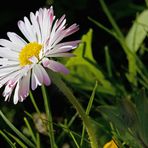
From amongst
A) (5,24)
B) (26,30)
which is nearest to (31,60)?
(26,30)

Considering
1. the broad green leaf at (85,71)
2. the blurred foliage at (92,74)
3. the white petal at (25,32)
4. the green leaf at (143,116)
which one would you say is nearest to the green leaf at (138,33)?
the blurred foliage at (92,74)

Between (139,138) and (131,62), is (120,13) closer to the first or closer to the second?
(131,62)

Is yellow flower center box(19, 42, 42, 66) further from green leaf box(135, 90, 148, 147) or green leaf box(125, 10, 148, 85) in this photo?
green leaf box(125, 10, 148, 85)

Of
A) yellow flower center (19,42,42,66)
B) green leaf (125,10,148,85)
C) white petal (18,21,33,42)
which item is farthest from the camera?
green leaf (125,10,148,85)

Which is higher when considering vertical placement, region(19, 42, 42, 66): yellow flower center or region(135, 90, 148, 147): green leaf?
region(19, 42, 42, 66): yellow flower center

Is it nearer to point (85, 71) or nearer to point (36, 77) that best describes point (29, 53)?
point (36, 77)

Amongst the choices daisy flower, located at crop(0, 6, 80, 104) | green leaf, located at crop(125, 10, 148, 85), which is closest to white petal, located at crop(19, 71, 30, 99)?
daisy flower, located at crop(0, 6, 80, 104)

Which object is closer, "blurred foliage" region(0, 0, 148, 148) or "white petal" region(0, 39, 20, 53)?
"white petal" region(0, 39, 20, 53)

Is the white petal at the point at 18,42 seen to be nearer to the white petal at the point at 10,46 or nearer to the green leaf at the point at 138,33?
the white petal at the point at 10,46
